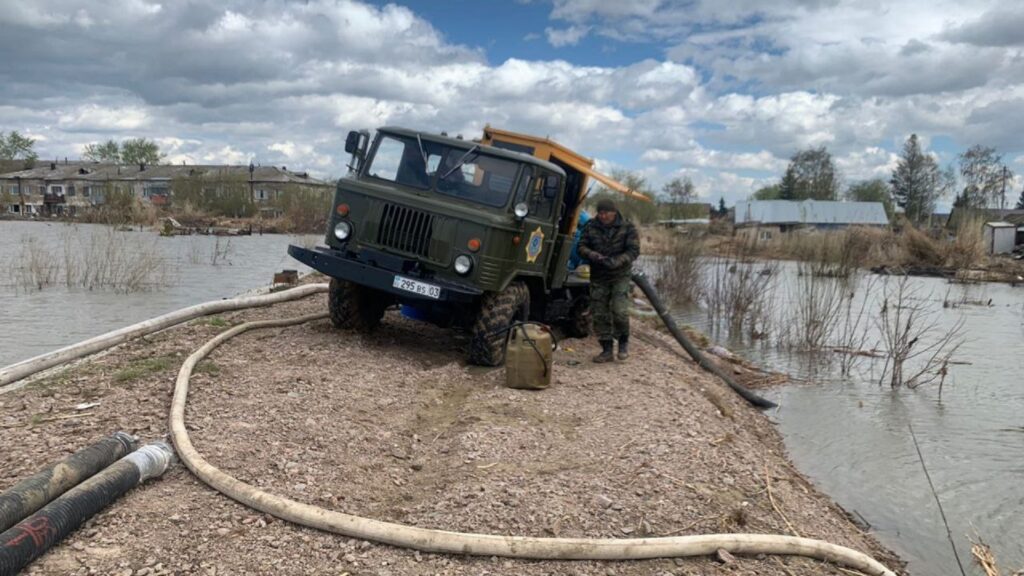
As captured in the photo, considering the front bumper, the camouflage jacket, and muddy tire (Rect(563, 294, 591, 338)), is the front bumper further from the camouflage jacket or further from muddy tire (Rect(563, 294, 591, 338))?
muddy tire (Rect(563, 294, 591, 338))

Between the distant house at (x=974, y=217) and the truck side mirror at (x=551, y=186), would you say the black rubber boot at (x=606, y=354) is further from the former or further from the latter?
the distant house at (x=974, y=217)

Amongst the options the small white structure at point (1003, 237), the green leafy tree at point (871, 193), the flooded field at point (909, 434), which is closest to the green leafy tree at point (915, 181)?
the green leafy tree at point (871, 193)

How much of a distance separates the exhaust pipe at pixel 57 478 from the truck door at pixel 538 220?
4.68m

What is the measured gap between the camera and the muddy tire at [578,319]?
10984 mm

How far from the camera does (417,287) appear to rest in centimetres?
747

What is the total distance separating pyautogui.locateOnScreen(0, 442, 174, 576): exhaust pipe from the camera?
3291 millimetres

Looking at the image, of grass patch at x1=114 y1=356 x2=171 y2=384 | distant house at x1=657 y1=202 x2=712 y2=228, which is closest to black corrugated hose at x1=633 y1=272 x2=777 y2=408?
grass patch at x1=114 y1=356 x2=171 y2=384

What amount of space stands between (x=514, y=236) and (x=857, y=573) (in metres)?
4.83

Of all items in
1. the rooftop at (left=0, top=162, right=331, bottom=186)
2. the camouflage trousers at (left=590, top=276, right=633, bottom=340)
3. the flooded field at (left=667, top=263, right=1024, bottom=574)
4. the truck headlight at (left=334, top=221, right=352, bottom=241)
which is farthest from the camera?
the rooftop at (left=0, top=162, right=331, bottom=186)

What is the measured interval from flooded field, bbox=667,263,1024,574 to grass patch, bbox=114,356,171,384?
6.14 metres

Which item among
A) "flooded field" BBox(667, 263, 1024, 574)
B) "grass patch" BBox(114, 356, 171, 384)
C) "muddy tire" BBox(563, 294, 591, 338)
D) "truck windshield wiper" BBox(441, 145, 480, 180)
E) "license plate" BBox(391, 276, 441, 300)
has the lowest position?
"flooded field" BBox(667, 263, 1024, 574)

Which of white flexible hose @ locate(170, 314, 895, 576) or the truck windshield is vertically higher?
the truck windshield

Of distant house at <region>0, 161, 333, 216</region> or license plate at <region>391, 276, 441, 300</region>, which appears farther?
distant house at <region>0, 161, 333, 216</region>

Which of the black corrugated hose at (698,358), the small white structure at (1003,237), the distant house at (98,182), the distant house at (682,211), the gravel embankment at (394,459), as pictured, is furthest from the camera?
the distant house at (98,182)
